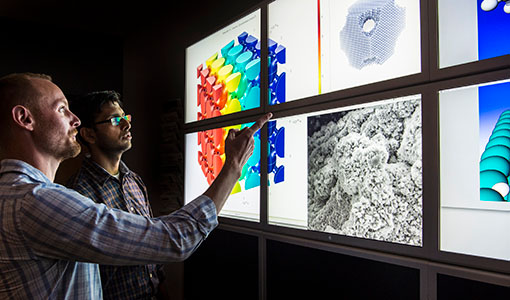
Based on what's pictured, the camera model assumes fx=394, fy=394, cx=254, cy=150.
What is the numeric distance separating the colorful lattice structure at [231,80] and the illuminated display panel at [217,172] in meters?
0.15

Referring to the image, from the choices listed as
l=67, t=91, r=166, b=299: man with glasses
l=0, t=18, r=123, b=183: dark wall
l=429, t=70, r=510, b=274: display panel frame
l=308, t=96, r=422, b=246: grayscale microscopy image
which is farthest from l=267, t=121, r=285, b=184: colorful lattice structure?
l=0, t=18, r=123, b=183: dark wall

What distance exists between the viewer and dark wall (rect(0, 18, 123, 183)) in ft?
10.9

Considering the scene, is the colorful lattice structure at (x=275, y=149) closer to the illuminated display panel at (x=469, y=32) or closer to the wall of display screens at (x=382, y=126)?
the wall of display screens at (x=382, y=126)

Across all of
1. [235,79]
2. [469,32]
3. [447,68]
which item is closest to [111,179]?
[235,79]

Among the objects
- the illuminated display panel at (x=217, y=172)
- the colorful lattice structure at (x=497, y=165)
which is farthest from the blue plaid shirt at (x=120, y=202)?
the colorful lattice structure at (x=497, y=165)

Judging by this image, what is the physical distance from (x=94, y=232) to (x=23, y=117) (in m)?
0.43

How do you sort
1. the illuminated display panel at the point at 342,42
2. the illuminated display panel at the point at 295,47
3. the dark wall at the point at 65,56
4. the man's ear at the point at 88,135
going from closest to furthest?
the illuminated display panel at the point at 342,42
the illuminated display panel at the point at 295,47
the man's ear at the point at 88,135
the dark wall at the point at 65,56

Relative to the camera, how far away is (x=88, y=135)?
7.00 feet

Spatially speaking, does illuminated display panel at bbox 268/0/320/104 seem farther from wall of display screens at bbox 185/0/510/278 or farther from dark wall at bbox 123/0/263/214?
dark wall at bbox 123/0/263/214

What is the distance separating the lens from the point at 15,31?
333 cm

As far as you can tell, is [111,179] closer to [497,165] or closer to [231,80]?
[231,80]

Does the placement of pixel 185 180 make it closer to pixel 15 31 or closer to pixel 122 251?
pixel 15 31

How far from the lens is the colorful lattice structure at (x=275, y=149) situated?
2.18 m

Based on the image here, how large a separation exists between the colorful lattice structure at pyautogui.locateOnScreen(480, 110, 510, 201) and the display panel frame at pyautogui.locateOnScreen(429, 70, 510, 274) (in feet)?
0.43
